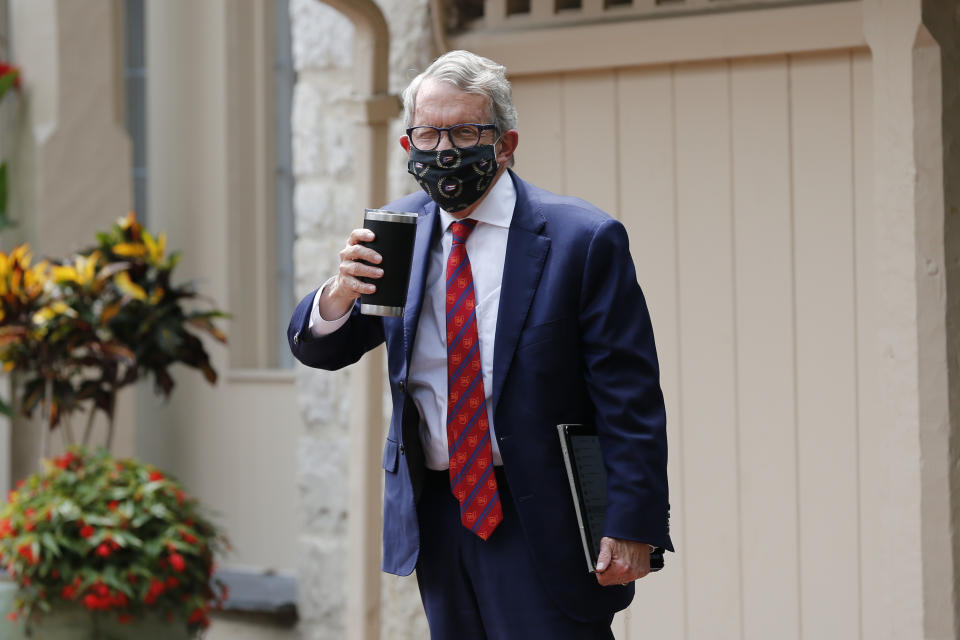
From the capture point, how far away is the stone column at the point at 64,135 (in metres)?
5.49

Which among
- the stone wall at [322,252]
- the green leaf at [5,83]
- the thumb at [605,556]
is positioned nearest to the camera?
the thumb at [605,556]

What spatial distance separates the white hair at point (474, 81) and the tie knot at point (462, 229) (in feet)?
0.61

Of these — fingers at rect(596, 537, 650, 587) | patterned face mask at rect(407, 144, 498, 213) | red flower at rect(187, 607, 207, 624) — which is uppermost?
patterned face mask at rect(407, 144, 498, 213)

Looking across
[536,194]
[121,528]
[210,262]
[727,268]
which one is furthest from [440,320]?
[210,262]

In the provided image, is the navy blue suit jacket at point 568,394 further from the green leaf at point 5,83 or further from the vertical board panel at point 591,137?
the green leaf at point 5,83

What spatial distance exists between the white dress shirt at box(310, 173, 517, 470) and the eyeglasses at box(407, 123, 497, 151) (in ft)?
0.50

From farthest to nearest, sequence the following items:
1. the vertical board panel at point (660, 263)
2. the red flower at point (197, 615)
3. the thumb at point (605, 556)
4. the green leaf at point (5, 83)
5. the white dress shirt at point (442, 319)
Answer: the green leaf at point (5, 83)
the red flower at point (197, 615)
the vertical board panel at point (660, 263)
the white dress shirt at point (442, 319)
the thumb at point (605, 556)

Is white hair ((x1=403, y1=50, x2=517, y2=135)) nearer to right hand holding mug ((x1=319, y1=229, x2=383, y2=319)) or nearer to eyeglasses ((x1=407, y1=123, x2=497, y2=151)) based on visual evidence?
eyeglasses ((x1=407, y1=123, x2=497, y2=151))

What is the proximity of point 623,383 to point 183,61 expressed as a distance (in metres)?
4.06

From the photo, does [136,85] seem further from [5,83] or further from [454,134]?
[454,134]

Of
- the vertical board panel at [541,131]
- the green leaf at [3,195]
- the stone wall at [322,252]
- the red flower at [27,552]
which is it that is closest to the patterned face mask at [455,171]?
the vertical board panel at [541,131]

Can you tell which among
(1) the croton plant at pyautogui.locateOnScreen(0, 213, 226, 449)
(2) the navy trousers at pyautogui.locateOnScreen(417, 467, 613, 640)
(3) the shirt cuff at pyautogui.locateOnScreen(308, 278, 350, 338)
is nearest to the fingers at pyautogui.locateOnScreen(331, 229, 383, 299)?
(3) the shirt cuff at pyautogui.locateOnScreen(308, 278, 350, 338)

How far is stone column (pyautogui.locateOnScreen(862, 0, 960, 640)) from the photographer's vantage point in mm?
3178

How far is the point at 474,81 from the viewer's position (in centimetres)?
236
